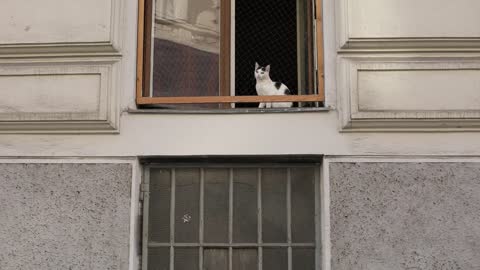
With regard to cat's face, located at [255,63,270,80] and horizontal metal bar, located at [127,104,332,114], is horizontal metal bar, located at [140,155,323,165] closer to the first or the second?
horizontal metal bar, located at [127,104,332,114]

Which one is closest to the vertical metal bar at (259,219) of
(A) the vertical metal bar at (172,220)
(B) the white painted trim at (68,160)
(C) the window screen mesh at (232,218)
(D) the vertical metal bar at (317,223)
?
(C) the window screen mesh at (232,218)

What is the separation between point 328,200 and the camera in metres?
5.17

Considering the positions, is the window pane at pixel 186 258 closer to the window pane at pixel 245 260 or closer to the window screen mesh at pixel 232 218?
the window screen mesh at pixel 232 218

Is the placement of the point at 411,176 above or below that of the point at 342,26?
below

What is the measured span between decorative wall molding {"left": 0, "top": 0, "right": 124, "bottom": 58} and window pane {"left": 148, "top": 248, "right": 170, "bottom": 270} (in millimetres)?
1670

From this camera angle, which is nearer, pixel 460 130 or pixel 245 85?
pixel 460 130

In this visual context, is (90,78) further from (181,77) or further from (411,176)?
(411,176)

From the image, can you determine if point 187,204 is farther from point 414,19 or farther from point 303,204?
point 414,19

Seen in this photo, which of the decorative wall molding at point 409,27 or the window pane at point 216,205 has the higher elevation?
the decorative wall molding at point 409,27

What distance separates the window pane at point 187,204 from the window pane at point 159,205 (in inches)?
3.1

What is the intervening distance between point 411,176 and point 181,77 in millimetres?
2103

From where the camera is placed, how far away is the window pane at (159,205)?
5.40 metres

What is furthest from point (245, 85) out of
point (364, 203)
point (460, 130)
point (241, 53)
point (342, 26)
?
point (460, 130)

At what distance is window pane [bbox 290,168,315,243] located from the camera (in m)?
5.34
